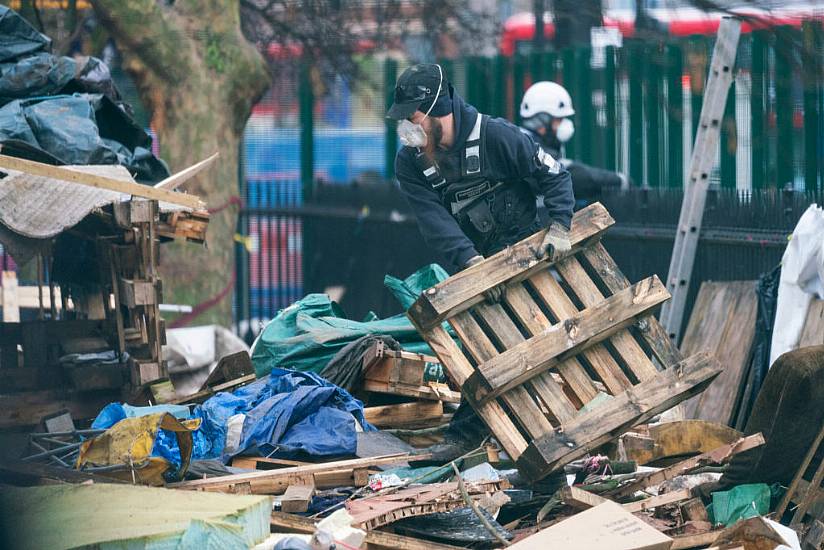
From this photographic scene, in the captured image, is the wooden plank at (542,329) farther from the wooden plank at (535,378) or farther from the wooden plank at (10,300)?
the wooden plank at (10,300)

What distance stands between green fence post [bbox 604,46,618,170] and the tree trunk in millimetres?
3241

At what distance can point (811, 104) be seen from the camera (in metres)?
8.24

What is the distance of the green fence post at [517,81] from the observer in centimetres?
1139

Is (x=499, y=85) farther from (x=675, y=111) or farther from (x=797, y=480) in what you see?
(x=797, y=480)

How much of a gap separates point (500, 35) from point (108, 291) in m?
8.19

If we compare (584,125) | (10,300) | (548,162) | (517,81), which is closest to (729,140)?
(584,125)

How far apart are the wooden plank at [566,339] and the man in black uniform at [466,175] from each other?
35cm

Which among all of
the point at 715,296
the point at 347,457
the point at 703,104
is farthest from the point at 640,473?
the point at 703,104

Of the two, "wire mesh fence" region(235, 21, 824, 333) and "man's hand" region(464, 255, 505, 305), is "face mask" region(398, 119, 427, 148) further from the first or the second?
"wire mesh fence" region(235, 21, 824, 333)

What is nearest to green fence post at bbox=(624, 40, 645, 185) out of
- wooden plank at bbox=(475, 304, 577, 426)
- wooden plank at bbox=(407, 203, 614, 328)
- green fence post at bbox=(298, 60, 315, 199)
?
wooden plank at bbox=(407, 203, 614, 328)

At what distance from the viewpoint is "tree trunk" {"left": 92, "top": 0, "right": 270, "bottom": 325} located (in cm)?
1145

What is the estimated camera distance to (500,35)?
1541 centimetres

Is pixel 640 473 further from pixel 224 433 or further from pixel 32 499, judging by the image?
pixel 32 499

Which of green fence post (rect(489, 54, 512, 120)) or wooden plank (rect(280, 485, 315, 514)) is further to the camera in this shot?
green fence post (rect(489, 54, 512, 120))
